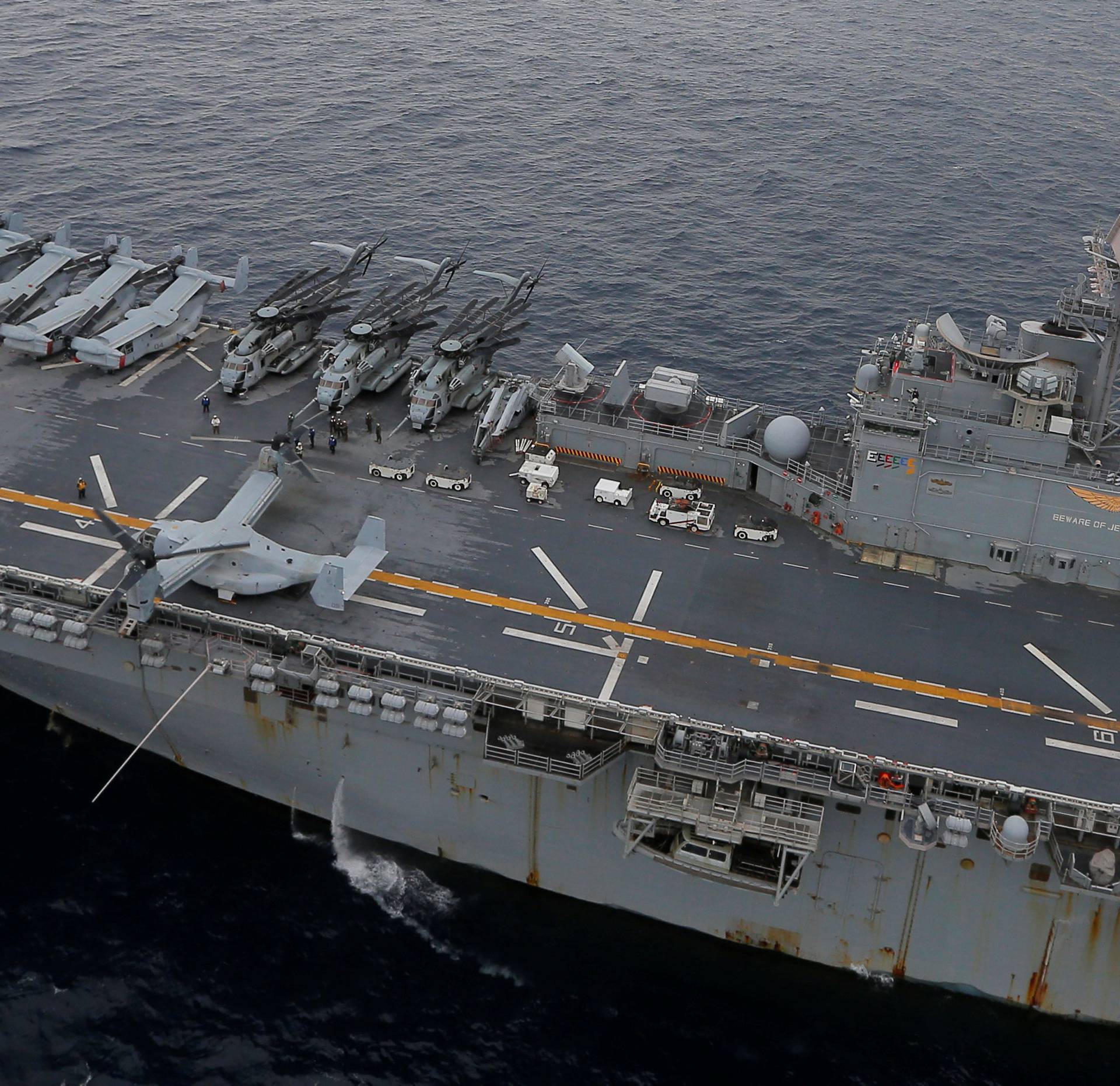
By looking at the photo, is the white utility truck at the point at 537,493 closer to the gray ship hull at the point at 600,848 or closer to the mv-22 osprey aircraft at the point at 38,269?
the gray ship hull at the point at 600,848

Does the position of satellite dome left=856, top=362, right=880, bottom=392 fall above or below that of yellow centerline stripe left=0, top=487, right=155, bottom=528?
above

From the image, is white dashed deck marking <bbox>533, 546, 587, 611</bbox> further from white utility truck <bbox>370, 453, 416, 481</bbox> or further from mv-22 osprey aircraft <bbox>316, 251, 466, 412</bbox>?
mv-22 osprey aircraft <bbox>316, 251, 466, 412</bbox>

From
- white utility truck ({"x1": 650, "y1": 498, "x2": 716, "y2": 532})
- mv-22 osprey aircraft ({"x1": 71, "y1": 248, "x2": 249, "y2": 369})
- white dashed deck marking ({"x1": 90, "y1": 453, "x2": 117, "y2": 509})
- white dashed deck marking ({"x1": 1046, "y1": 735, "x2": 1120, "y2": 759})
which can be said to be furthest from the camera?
mv-22 osprey aircraft ({"x1": 71, "y1": 248, "x2": 249, "y2": 369})

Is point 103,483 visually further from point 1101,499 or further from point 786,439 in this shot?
point 1101,499

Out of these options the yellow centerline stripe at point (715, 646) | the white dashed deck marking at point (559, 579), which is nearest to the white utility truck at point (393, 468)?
the yellow centerline stripe at point (715, 646)

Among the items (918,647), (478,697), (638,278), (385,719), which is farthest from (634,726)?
(638,278)

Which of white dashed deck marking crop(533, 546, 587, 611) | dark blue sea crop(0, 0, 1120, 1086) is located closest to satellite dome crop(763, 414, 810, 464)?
white dashed deck marking crop(533, 546, 587, 611)
